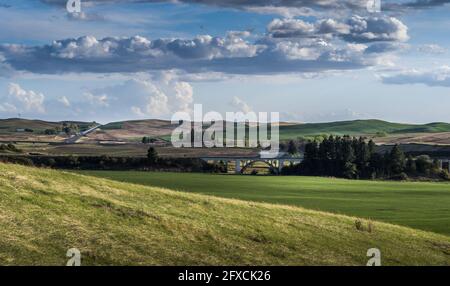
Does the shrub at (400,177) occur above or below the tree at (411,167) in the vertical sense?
below

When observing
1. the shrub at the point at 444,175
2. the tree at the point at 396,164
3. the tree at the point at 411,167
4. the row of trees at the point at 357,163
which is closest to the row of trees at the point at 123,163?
the row of trees at the point at 357,163

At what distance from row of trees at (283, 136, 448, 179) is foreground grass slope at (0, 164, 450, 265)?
139182 millimetres

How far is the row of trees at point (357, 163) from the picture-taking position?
18038 centimetres

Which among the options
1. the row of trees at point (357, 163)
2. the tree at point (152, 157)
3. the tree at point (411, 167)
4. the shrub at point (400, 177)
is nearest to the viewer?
the shrub at point (400, 177)

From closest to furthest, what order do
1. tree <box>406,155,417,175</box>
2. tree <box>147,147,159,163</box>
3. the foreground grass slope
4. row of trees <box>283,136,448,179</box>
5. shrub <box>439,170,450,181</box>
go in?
the foreground grass slope, shrub <box>439,170,450,181</box>, tree <box>147,147,159,163</box>, row of trees <box>283,136,448,179</box>, tree <box>406,155,417,175</box>

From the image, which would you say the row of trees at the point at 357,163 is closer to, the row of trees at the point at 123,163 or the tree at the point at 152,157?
the row of trees at the point at 123,163

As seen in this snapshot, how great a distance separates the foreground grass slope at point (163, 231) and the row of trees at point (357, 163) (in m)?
139

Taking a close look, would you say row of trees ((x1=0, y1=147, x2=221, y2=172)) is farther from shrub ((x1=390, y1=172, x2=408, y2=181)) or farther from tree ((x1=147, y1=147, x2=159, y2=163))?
shrub ((x1=390, y1=172, x2=408, y2=181))

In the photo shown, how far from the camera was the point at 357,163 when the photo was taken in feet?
612

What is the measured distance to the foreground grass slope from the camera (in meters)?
28.4

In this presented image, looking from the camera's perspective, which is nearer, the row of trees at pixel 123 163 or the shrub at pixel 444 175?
the row of trees at pixel 123 163

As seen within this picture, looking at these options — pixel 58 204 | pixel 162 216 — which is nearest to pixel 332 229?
pixel 162 216

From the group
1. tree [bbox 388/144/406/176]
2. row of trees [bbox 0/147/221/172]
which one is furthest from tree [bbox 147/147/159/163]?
tree [bbox 388/144/406/176]
